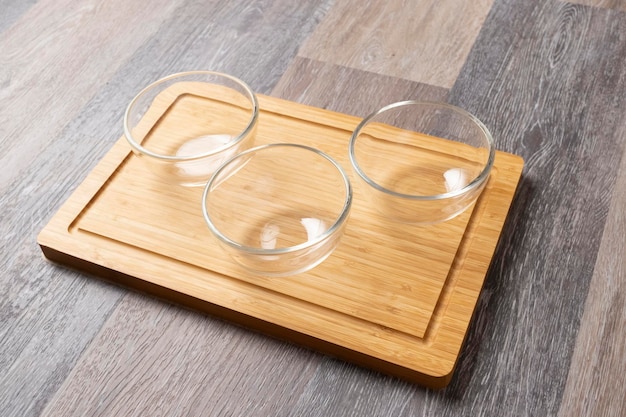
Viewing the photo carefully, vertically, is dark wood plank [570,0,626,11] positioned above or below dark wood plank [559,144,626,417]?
above

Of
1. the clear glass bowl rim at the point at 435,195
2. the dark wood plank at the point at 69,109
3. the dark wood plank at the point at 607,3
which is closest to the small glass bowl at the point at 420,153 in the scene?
the clear glass bowl rim at the point at 435,195

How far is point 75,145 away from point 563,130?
729mm

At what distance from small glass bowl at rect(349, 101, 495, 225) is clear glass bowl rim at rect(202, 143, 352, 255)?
29 mm

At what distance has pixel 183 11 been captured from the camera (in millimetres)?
1437

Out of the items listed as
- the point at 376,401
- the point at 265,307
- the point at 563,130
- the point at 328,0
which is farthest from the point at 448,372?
the point at 328,0

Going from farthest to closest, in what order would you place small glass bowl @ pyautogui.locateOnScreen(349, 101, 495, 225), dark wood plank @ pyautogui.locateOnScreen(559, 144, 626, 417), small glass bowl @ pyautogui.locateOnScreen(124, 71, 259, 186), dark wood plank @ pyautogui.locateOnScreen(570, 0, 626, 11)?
dark wood plank @ pyautogui.locateOnScreen(570, 0, 626, 11), small glass bowl @ pyautogui.locateOnScreen(124, 71, 259, 186), small glass bowl @ pyautogui.locateOnScreen(349, 101, 495, 225), dark wood plank @ pyautogui.locateOnScreen(559, 144, 626, 417)

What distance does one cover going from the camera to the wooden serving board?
0.87 meters

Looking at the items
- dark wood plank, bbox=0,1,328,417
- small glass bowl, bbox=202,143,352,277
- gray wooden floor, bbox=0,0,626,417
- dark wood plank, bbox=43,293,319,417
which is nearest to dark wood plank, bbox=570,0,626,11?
gray wooden floor, bbox=0,0,626,417

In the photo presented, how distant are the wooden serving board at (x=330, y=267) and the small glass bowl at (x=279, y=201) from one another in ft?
0.09

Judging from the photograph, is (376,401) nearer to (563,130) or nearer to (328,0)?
(563,130)

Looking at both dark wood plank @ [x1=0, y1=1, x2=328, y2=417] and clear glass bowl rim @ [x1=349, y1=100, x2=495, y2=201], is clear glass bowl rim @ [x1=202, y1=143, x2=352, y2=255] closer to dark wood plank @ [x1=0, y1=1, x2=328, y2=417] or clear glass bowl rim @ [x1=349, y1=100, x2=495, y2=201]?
clear glass bowl rim @ [x1=349, y1=100, x2=495, y2=201]

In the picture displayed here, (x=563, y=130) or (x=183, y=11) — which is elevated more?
(x=183, y=11)

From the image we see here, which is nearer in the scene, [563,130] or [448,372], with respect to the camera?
[448,372]

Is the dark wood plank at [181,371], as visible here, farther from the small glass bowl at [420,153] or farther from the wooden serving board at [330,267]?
the small glass bowl at [420,153]
